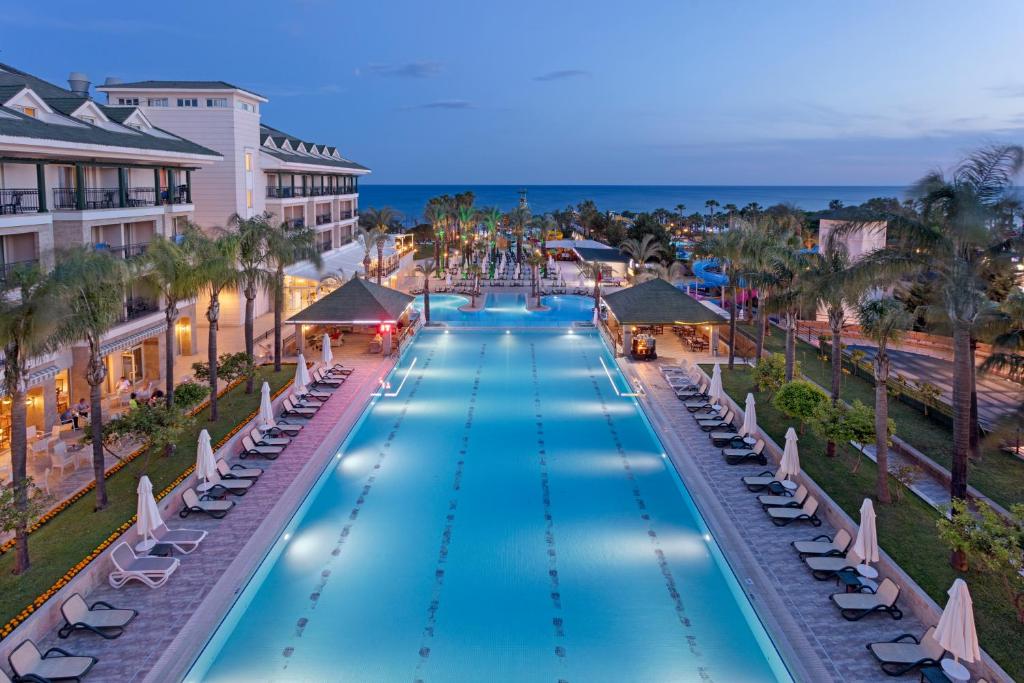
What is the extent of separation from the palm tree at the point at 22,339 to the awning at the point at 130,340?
8466 millimetres

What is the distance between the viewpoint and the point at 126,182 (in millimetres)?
25297

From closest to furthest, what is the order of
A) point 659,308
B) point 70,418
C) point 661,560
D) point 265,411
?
point 661,560 < point 70,418 < point 265,411 < point 659,308

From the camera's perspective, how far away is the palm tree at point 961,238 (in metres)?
13.6

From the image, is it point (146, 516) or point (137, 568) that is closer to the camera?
point (137, 568)

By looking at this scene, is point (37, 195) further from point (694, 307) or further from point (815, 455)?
point (694, 307)

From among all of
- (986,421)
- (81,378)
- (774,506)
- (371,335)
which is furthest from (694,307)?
(81,378)

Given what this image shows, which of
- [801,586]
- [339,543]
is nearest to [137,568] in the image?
[339,543]

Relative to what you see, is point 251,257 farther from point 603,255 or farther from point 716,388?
point 603,255

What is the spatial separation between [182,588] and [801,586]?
9.81 metres

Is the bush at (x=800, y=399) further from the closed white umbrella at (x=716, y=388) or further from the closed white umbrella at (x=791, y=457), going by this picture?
the closed white umbrella at (x=716, y=388)

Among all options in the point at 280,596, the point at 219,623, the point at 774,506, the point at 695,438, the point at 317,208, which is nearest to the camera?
the point at 219,623

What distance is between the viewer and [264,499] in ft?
51.3

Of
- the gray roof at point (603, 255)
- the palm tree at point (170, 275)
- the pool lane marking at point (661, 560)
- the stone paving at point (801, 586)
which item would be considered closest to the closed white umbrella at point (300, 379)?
the palm tree at point (170, 275)

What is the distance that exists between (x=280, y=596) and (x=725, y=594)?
7.26 meters
